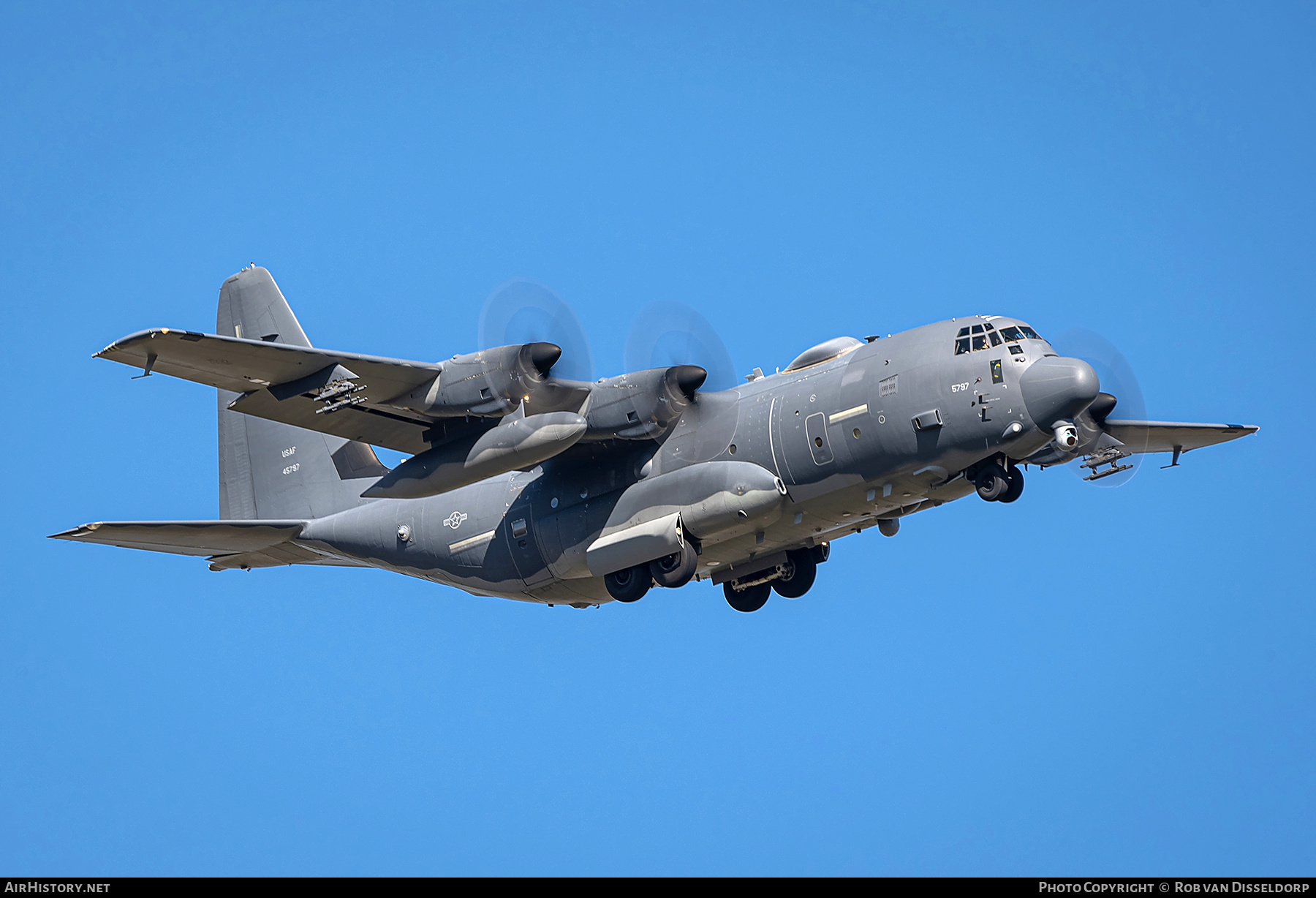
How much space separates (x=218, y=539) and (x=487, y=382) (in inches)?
256

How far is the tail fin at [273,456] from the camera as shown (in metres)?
25.8

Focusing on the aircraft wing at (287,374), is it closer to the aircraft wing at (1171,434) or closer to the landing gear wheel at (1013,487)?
the landing gear wheel at (1013,487)

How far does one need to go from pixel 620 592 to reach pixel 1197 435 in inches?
374

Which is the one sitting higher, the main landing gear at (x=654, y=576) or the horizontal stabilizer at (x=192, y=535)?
the horizontal stabilizer at (x=192, y=535)

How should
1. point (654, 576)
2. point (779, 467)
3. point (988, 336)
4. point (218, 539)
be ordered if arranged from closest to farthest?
point (988, 336), point (779, 467), point (654, 576), point (218, 539)

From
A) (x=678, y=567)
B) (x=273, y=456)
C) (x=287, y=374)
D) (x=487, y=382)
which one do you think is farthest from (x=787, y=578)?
(x=273, y=456)

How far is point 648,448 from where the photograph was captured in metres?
21.6

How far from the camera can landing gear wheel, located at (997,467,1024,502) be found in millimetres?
19281

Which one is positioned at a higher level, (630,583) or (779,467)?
(779,467)

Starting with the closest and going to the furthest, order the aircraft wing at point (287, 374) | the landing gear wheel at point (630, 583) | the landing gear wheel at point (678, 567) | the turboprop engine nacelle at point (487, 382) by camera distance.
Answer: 1. the aircraft wing at point (287, 374)
2. the turboprop engine nacelle at point (487, 382)
3. the landing gear wheel at point (678, 567)
4. the landing gear wheel at point (630, 583)

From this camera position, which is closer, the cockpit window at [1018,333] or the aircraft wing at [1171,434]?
the cockpit window at [1018,333]

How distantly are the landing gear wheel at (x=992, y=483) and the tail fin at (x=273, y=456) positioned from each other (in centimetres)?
1142

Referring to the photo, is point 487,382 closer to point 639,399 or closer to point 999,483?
point 639,399

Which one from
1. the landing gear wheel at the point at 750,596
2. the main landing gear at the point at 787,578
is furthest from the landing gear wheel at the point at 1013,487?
the landing gear wheel at the point at 750,596
